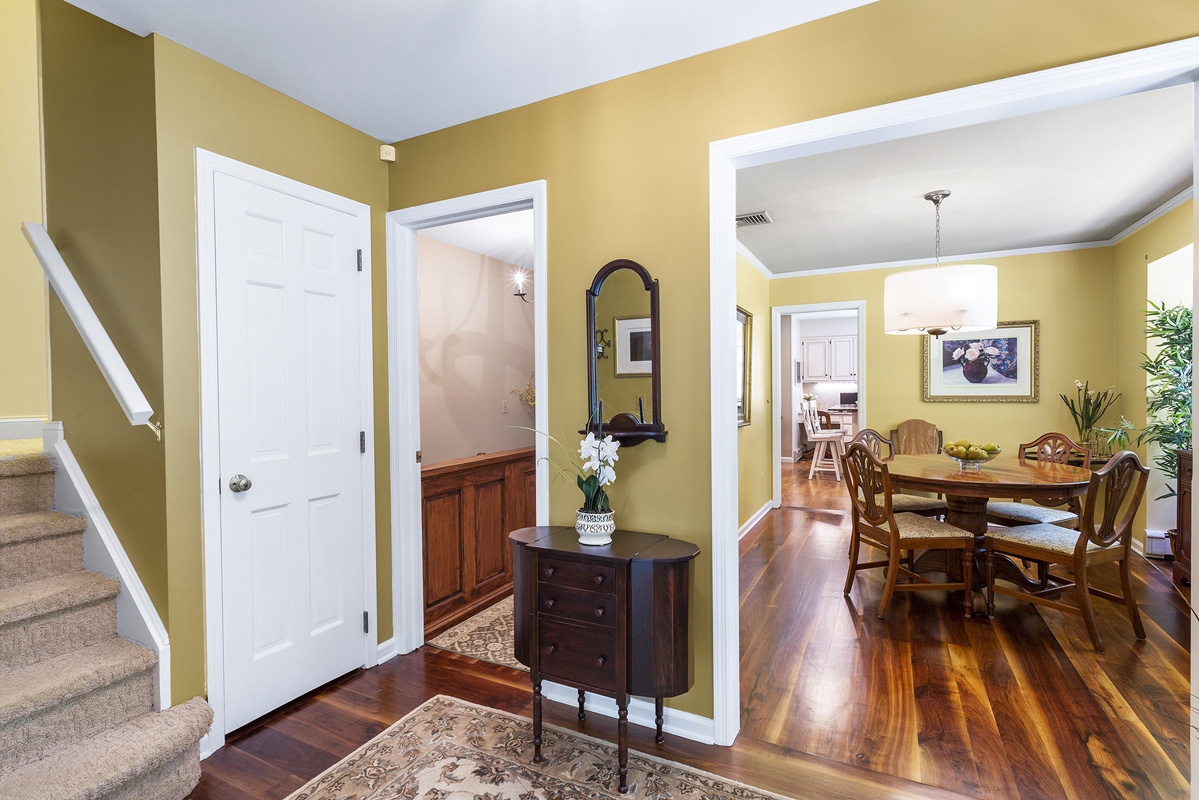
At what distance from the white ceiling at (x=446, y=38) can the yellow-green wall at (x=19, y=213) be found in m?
1.39

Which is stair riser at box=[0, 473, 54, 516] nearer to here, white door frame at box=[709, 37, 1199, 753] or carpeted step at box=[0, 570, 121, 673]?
carpeted step at box=[0, 570, 121, 673]

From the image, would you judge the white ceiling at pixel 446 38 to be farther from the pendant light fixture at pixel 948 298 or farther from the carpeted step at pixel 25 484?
the pendant light fixture at pixel 948 298

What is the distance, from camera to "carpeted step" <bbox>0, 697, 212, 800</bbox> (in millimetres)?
1575

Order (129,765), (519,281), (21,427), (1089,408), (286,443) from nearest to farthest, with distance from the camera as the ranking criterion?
(129,765) < (286,443) < (21,427) < (1089,408) < (519,281)

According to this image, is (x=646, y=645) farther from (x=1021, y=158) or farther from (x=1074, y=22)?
(x=1021, y=158)

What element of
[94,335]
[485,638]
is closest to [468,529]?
[485,638]

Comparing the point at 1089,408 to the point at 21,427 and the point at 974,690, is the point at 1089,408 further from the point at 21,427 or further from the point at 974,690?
the point at 21,427

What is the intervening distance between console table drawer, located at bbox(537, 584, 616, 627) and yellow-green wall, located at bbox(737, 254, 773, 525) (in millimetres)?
3136

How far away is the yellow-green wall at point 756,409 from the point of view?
5.11 meters

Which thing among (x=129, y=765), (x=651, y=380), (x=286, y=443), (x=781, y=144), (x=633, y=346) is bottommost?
(x=129, y=765)

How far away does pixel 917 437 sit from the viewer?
18.6ft

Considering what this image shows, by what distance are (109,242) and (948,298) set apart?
4.20m

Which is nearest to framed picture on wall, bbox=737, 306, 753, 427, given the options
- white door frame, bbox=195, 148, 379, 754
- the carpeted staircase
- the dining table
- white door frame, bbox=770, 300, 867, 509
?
white door frame, bbox=770, 300, 867, 509

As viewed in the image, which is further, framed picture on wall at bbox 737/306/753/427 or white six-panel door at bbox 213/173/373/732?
framed picture on wall at bbox 737/306/753/427
